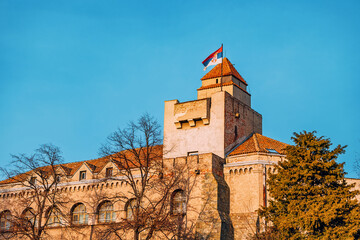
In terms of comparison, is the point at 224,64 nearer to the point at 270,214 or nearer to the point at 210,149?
the point at 210,149

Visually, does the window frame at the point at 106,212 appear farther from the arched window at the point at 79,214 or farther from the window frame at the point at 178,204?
Result: the window frame at the point at 178,204

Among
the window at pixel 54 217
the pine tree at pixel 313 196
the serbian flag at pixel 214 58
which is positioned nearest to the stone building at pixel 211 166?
the window at pixel 54 217

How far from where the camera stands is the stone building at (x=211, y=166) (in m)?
47.5

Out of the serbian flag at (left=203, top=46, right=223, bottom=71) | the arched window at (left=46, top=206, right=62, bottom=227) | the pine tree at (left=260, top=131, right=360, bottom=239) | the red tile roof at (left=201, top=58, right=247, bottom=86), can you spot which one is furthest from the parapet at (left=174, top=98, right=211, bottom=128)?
the arched window at (left=46, top=206, right=62, bottom=227)

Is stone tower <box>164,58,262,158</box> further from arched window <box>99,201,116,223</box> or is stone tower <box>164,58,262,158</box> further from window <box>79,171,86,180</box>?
window <box>79,171,86,180</box>

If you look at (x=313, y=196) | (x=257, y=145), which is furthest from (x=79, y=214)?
(x=313, y=196)

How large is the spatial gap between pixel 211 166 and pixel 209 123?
558 centimetres

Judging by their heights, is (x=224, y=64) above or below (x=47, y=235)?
above

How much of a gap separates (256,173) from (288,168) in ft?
27.0

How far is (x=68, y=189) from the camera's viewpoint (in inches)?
2255

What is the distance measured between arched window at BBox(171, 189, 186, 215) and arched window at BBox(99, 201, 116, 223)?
7.42 meters

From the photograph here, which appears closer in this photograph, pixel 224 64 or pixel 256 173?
pixel 256 173

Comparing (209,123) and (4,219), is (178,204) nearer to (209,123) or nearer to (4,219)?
(209,123)

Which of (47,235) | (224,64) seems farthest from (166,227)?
(224,64)
